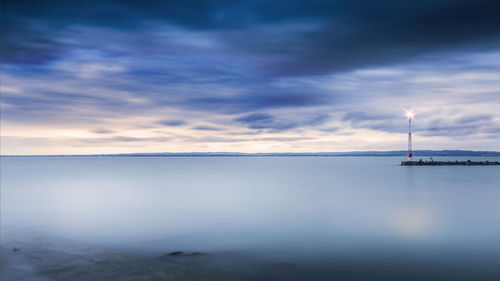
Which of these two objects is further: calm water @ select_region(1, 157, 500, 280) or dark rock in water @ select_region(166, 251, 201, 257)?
dark rock in water @ select_region(166, 251, 201, 257)

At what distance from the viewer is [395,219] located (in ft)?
75.6

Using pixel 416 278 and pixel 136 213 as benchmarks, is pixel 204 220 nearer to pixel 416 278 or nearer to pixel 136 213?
pixel 136 213

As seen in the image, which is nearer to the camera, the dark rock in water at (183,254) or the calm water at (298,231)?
the calm water at (298,231)

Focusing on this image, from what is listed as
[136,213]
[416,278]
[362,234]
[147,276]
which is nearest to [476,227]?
[362,234]

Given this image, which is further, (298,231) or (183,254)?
(298,231)

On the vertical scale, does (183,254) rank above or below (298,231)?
above

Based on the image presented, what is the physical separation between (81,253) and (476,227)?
846 inches

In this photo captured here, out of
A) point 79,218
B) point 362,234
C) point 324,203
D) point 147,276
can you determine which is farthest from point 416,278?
point 79,218

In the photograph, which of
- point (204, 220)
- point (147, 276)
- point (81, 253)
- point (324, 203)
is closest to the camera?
point (147, 276)

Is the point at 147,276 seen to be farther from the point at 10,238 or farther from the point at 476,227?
the point at 476,227

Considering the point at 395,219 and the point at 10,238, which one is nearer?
the point at 10,238

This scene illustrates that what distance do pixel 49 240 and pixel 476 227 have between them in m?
23.2

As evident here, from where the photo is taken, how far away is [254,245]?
1611 centimetres

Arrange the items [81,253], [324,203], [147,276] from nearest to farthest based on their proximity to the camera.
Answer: [147,276]
[81,253]
[324,203]
